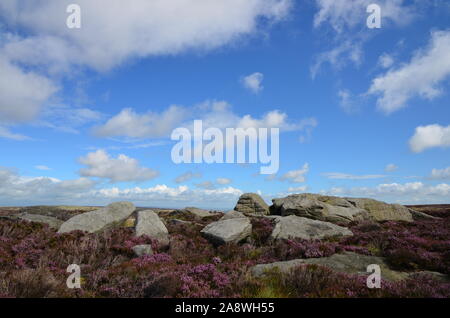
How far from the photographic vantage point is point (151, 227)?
1636 centimetres

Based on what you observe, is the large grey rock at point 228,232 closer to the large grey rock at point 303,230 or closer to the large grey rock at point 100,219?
the large grey rock at point 303,230

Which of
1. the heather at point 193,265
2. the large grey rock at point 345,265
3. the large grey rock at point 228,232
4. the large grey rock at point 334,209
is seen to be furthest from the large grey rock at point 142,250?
the large grey rock at point 334,209

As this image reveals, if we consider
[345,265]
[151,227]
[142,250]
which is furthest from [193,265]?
[151,227]

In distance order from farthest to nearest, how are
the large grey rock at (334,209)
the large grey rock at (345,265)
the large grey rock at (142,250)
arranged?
the large grey rock at (334,209) < the large grey rock at (142,250) < the large grey rock at (345,265)

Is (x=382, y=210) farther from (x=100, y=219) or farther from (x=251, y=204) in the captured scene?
(x=100, y=219)

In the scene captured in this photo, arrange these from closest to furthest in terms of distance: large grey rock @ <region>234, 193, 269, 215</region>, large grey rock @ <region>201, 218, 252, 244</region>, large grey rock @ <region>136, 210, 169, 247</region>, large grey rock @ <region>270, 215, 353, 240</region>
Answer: large grey rock @ <region>201, 218, 252, 244</region>
large grey rock @ <region>270, 215, 353, 240</region>
large grey rock @ <region>136, 210, 169, 247</region>
large grey rock @ <region>234, 193, 269, 215</region>

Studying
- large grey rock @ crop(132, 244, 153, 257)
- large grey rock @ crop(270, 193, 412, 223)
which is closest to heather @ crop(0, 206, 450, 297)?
large grey rock @ crop(132, 244, 153, 257)

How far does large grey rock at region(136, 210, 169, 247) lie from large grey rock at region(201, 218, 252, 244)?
2.23m

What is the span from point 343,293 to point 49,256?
10.8 metres

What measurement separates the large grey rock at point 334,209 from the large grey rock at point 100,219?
12143mm

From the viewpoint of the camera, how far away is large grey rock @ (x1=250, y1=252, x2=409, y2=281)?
8.81 metres

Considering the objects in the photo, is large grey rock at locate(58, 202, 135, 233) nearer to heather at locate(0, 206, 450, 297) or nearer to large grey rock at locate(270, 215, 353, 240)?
heather at locate(0, 206, 450, 297)

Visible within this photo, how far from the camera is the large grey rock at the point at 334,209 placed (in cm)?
2248

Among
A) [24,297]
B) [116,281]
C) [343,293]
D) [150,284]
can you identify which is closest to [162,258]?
[116,281]
